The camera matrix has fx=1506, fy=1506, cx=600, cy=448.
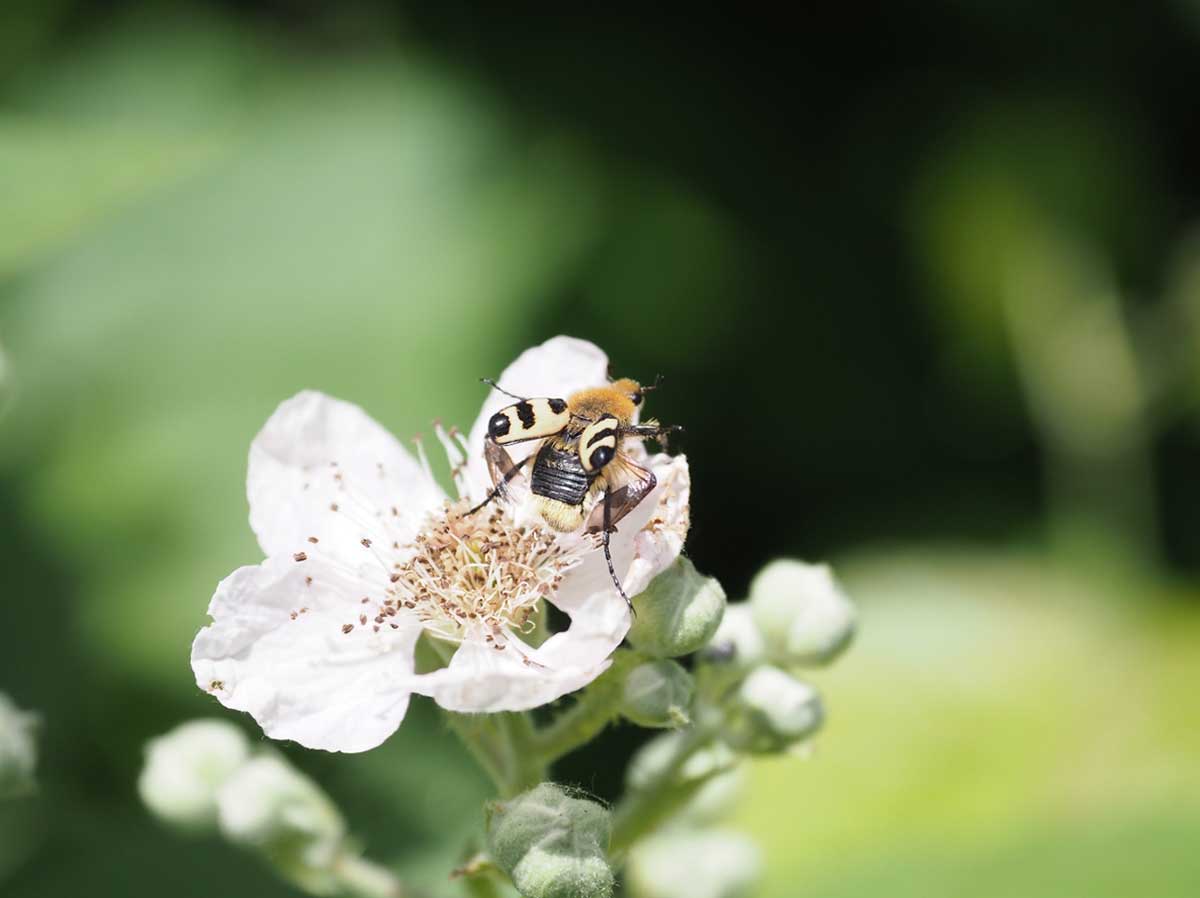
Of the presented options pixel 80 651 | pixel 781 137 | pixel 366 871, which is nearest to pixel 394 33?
pixel 781 137

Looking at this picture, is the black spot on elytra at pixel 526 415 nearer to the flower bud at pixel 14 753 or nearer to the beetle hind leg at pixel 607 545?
the beetle hind leg at pixel 607 545

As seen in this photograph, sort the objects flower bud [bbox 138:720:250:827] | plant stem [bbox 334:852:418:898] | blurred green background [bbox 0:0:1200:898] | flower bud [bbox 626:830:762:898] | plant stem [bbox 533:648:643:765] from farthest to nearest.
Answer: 1. blurred green background [bbox 0:0:1200:898]
2. flower bud [bbox 626:830:762:898]
3. flower bud [bbox 138:720:250:827]
4. plant stem [bbox 334:852:418:898]
5. plant stem [bbox 533:648:643:765]

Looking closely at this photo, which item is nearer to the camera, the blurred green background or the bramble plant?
the bramble plant

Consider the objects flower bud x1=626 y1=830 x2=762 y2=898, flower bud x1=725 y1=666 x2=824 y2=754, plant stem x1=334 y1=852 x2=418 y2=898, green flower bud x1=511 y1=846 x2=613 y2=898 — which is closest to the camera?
green flower bud x1=511 y1=846 x2=613 y2=898

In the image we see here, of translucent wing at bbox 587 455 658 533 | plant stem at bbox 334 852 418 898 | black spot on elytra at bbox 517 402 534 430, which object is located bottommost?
plant stem at bbox 334 852 418 898

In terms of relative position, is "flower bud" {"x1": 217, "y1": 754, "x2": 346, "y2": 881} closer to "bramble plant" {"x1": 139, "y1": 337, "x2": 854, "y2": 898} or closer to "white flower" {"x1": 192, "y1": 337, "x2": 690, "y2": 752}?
"bramble plant" {"x1": 139, "y1": 337, "x2": 854, "y2": 898}

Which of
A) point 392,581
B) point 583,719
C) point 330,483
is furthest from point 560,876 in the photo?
point 330,483

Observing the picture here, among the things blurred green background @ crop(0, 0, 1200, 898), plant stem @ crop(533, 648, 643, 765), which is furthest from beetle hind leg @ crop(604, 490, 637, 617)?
blurred green background @ crop(0, 0, 1200, 898)
